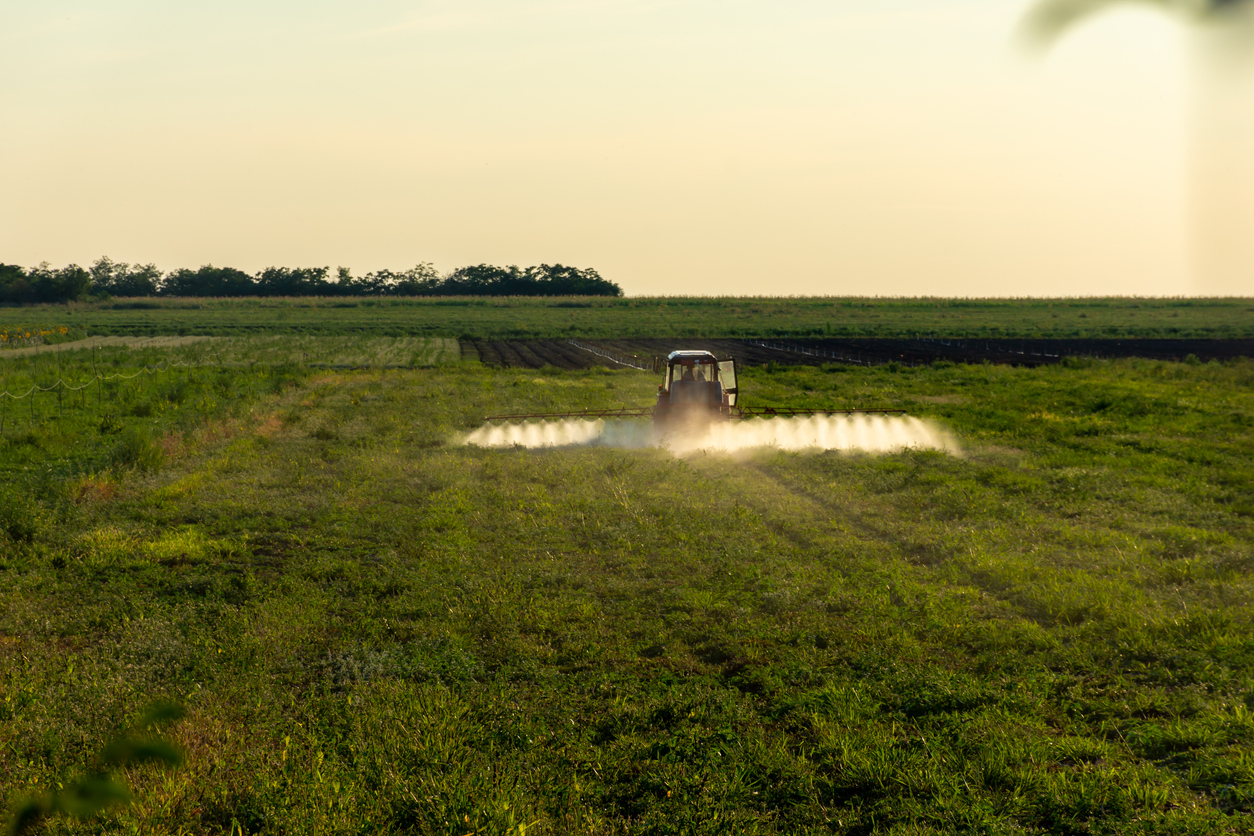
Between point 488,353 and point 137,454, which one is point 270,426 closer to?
point 137,454

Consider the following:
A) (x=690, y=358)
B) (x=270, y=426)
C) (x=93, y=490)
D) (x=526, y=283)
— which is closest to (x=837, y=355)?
(x=690, y=358)

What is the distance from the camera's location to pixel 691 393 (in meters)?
21.1

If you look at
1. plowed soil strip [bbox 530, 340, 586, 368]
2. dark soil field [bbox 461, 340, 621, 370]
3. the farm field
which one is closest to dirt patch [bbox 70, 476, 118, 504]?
the farm field

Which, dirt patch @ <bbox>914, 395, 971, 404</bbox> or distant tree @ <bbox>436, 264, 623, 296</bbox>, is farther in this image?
distant tree @ <bbox>436, 264, 623, 296</bbox>

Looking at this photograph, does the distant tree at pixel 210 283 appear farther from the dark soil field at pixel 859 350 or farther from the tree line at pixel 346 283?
the dark soil field at pixel 859 350

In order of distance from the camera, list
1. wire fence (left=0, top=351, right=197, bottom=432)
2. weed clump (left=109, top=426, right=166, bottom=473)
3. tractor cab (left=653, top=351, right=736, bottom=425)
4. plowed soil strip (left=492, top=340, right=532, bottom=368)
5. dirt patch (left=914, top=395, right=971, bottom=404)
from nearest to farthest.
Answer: weed clump (left=109, top=426, right=166, bottom=473), tractor cab (left=653, top=351, right=736, bottom=425), wire fence (left=0, top=351, right=197, bottom=432), dirt patch (left=914, top=395, right=971, bottom=404), plowed soil strip (left=492, top=340, right=532, bottom=368)

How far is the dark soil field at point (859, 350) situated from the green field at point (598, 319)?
8.99 meters

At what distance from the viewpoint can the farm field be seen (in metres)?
5.64

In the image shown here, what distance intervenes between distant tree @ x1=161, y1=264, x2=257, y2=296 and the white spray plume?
155 meters

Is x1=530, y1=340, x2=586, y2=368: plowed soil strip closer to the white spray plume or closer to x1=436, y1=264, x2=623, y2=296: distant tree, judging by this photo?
the white spray plume

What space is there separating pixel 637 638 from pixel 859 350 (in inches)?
1926

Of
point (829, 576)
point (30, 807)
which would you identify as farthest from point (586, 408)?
point (30, 807)

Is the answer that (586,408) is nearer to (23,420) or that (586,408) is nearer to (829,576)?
(23,420)

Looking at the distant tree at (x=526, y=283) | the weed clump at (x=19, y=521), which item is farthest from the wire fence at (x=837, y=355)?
the distant tree at (x=526, y=283)
